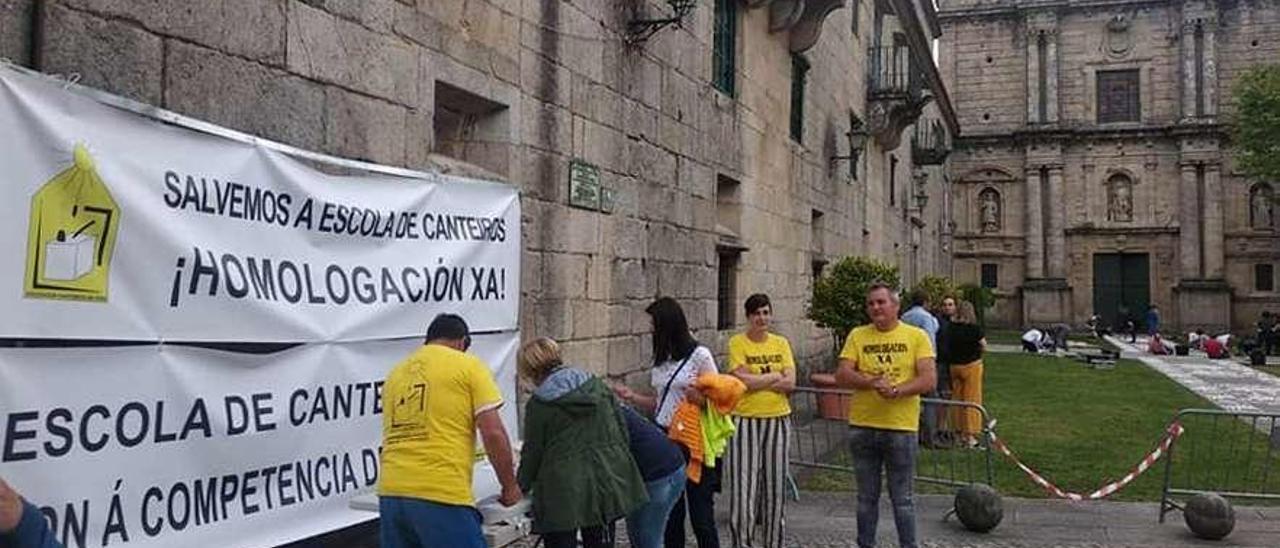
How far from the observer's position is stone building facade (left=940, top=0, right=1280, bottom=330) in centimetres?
4481

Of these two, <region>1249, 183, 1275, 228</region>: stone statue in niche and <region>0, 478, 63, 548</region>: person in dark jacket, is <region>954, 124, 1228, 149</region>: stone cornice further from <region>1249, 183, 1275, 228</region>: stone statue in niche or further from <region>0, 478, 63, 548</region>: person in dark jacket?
<region>0, 478, 63, 548</region>: person in dark jacket

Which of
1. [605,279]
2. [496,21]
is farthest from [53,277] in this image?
[605,279]

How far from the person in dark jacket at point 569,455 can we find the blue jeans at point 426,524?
390mm

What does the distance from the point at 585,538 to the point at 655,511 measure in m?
0.48

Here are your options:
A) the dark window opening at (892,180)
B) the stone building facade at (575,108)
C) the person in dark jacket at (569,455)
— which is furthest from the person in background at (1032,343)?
the person in dark jacket at (569,455)

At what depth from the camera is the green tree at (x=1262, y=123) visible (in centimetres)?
3412

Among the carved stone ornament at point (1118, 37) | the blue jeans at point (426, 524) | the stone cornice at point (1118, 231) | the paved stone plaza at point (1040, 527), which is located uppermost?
the carved stone ornament at point (1118, 37)

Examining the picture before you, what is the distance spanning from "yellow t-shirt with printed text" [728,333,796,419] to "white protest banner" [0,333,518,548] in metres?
2.07

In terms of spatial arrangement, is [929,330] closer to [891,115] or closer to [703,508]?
[703,508]

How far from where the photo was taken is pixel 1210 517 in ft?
22.6

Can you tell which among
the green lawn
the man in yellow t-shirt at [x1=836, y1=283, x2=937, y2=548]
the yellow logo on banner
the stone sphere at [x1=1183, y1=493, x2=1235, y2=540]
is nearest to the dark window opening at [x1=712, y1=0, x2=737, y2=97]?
the green lawn

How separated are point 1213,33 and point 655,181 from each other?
44524 millimetres

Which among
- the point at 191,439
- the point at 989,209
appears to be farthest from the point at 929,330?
the point at 989,209

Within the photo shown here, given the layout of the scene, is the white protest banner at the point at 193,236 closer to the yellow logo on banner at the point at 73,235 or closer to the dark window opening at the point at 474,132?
the yellow logo on banner at the point at 73,235
